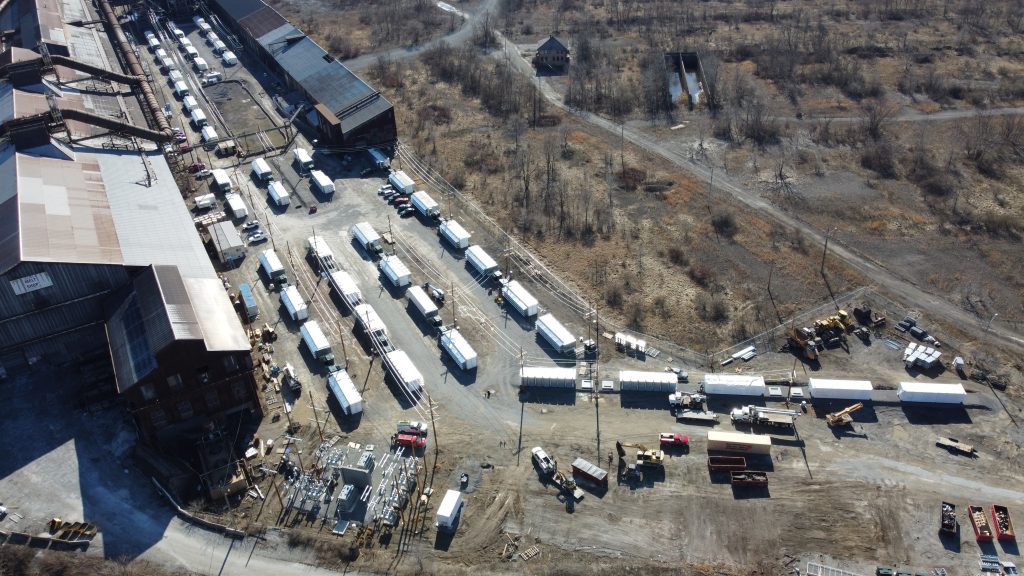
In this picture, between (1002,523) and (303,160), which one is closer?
(1002,523)

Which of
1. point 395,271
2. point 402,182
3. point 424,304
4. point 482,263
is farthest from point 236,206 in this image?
point 482,263

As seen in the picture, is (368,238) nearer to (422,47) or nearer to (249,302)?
(249,302)

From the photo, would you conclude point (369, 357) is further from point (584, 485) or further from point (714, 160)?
point (714, 160)

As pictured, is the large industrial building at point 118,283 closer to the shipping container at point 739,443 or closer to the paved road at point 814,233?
the shipping container at point 739,443

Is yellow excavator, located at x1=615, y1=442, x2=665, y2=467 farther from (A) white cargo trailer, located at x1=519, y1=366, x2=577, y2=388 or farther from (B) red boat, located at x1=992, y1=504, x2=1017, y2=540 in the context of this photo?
(B) red boat, located at x1=992, y1=504, x2=1017, y2=540

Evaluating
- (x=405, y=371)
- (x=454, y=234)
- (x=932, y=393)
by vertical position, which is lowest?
(x=932, y=393)

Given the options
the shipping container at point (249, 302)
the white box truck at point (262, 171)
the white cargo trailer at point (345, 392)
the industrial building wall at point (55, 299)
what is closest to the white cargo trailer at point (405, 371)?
the white cargo trailer at point (345, 392)

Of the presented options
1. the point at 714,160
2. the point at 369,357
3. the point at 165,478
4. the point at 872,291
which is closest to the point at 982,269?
the point at 872,291
